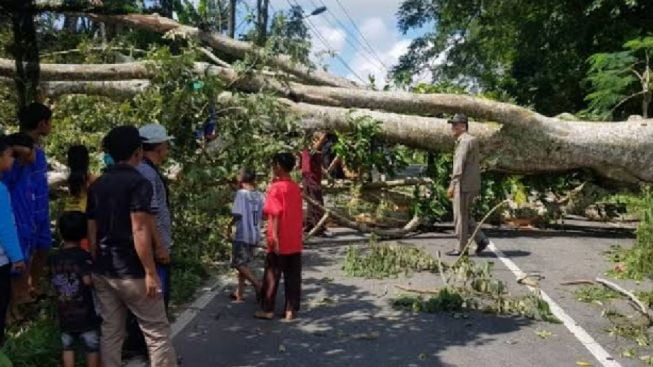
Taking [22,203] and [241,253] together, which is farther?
[241,253]

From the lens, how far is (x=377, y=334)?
6.03 meters

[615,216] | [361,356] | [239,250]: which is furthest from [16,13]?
[615,216]

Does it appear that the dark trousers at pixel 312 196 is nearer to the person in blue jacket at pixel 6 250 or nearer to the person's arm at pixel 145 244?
the person in blue jacket at pixel 6 250

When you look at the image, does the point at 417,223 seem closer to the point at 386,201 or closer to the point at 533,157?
the point at 386,201

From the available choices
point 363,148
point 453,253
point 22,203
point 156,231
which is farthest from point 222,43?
point 156,231

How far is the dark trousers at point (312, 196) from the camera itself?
1068 cm

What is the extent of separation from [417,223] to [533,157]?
2034 millimetres

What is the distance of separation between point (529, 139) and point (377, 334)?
19.7ft

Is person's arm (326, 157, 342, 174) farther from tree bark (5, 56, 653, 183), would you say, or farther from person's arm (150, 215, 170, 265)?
person's arm (150, 215, 170, 265)

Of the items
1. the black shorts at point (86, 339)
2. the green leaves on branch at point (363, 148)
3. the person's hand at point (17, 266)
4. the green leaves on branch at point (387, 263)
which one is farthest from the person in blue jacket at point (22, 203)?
the green leaves on branch at point (363, 148)

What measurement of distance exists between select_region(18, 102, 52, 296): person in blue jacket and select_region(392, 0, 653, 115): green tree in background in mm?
7469

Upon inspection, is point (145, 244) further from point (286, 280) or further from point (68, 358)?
point (286, 280)

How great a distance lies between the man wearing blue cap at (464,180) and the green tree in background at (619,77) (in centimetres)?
613

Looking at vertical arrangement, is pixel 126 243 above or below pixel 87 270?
above
